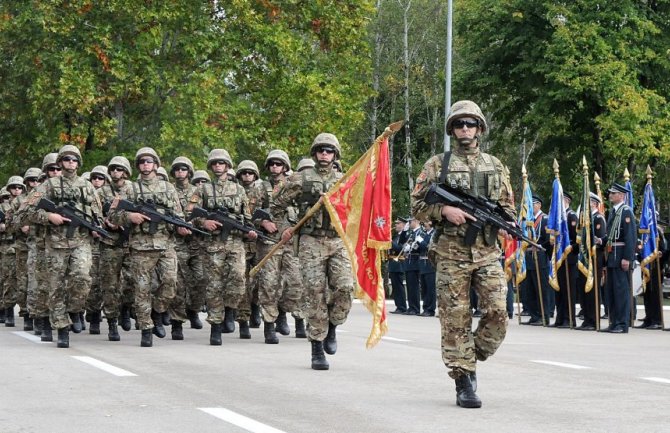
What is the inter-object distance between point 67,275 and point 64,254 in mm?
247

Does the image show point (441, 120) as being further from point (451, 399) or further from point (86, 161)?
point (451, 399)

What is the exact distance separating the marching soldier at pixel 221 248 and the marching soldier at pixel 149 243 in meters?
0.44


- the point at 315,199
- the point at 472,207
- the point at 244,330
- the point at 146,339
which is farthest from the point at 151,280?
the point at 472,207

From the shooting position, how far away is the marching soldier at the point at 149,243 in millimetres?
14859

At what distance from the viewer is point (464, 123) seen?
370 inches

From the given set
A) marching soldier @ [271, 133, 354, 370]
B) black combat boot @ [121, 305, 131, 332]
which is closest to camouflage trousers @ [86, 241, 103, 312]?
black combat boot @ [121, 305, 131, 332]

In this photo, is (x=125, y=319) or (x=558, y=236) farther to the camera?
(x=558, y=236)

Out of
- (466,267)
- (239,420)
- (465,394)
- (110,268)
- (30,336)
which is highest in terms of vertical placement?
(110,268)

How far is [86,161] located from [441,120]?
80.0 ft

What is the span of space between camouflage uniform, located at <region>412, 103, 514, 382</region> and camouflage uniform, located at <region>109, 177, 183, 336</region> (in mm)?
5992

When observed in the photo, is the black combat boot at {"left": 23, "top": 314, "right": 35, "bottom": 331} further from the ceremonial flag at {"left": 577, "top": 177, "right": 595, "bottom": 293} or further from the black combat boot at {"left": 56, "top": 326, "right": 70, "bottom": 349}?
the ceremonial flag at {"left": 577, "top": 177, "right": 595, "bottom": 293}

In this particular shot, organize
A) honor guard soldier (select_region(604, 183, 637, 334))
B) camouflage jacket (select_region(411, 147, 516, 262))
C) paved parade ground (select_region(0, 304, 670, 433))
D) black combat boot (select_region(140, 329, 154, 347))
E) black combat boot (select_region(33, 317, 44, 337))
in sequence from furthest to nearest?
honor guard soldier (select_region(604, 183, 637, 334)) → black combat boot (select_region(33, 317, 44, 337)) → black combat boot (select_region(140, 329, 154, 347)) → camouflage jacket (select_region(411, 147, 516, 262)) → paved parade ground (select_region(0, 304, 670, 433))

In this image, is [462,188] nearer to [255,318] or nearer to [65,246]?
[65,246]

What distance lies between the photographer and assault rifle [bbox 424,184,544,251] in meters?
9.31
